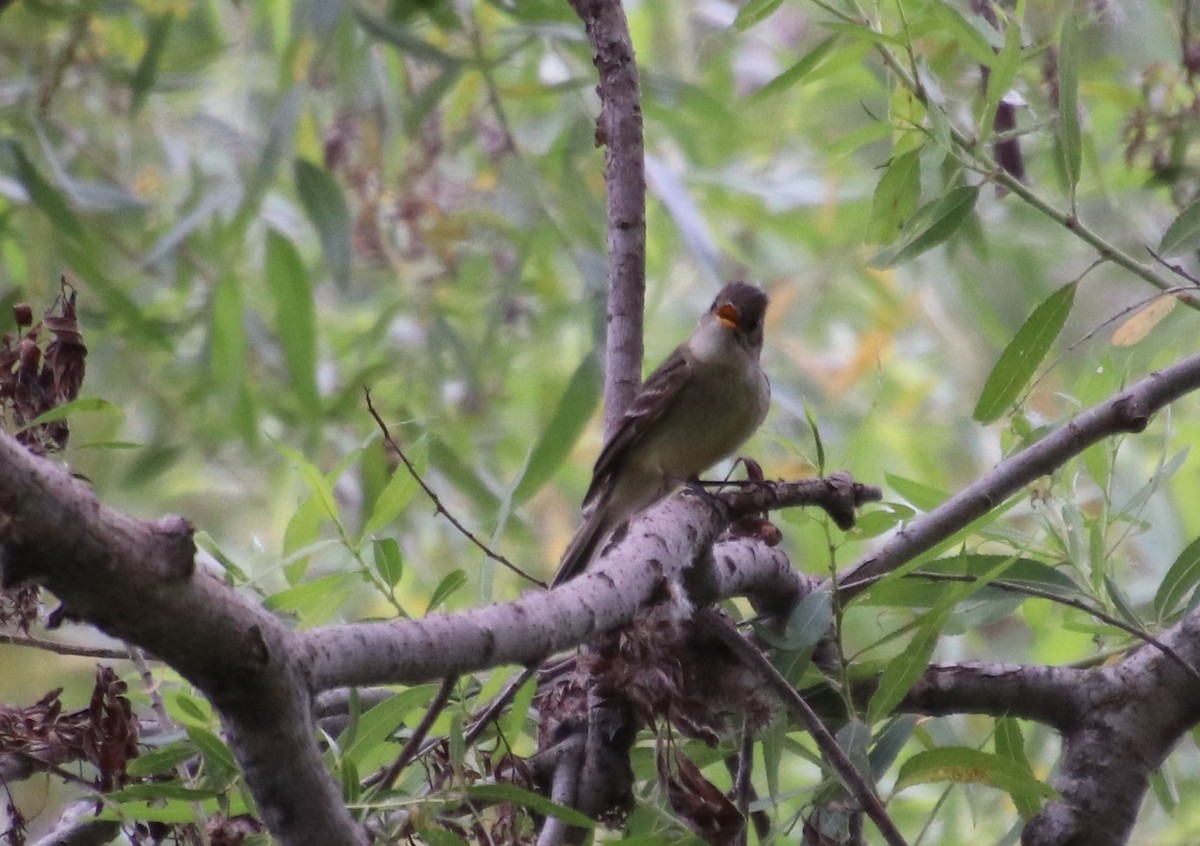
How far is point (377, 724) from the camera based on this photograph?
1.76 meters

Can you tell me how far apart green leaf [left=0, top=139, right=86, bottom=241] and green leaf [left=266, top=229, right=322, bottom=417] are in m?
0.54

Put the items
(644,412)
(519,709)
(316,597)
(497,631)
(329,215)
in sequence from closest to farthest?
(497,631)
(519,709)
(316,597)
(644,412)
(329,215)

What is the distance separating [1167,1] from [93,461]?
280 centimetres

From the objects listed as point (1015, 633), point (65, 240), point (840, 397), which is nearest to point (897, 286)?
point (840, 397)

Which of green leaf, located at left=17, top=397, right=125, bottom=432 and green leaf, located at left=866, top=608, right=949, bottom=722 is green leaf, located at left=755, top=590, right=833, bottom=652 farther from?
green leaf, located at left=17, top=397, right=125, bottom=432

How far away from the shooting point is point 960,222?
88.9 inches

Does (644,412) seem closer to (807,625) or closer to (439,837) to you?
(807,625)

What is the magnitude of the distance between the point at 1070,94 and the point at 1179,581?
0.81 metres

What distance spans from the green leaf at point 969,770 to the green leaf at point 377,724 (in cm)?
67

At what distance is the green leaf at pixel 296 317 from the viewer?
3.91 meters

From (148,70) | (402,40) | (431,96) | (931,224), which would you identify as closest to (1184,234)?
(931,224)

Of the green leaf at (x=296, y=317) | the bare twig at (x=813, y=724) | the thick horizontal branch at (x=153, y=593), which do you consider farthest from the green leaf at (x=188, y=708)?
the green leaf at (x=296, y=317)

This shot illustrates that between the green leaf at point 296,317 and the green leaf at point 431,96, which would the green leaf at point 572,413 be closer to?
the green leaf at point 296,317

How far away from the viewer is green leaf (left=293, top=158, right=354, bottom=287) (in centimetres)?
395
